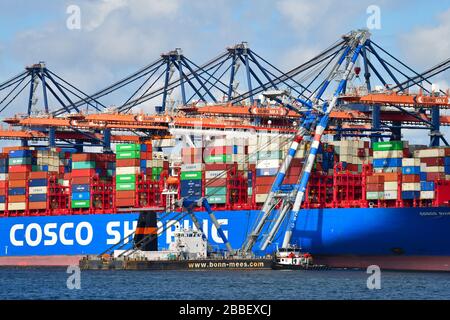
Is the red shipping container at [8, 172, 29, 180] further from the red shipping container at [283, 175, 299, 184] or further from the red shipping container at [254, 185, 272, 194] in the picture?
the red shipping container at [283, 175, 299, 184]

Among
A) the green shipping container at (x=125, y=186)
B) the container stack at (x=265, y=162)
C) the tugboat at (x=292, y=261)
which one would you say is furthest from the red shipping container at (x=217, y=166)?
the tugboat at (x=292, y=261)

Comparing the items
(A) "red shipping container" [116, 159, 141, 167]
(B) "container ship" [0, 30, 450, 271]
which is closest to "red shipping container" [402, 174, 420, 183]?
(B) "container ship" [0, 30, 450, 271]

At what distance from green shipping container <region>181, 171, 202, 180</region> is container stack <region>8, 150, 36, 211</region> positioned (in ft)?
47.2

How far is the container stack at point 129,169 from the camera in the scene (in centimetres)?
7806

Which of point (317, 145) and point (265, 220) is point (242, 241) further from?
point (317, 145)

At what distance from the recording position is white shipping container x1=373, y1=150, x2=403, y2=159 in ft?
222

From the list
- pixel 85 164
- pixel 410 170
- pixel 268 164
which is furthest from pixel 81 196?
pixel 410 170

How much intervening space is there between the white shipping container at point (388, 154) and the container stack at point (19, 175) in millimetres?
28946

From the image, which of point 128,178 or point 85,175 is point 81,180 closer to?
point 85,175

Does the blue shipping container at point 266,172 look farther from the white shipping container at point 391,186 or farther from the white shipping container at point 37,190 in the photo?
the white shipping container at point 37,190

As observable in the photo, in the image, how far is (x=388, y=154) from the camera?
68.4 meters

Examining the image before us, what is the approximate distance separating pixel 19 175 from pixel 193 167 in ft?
52.1
